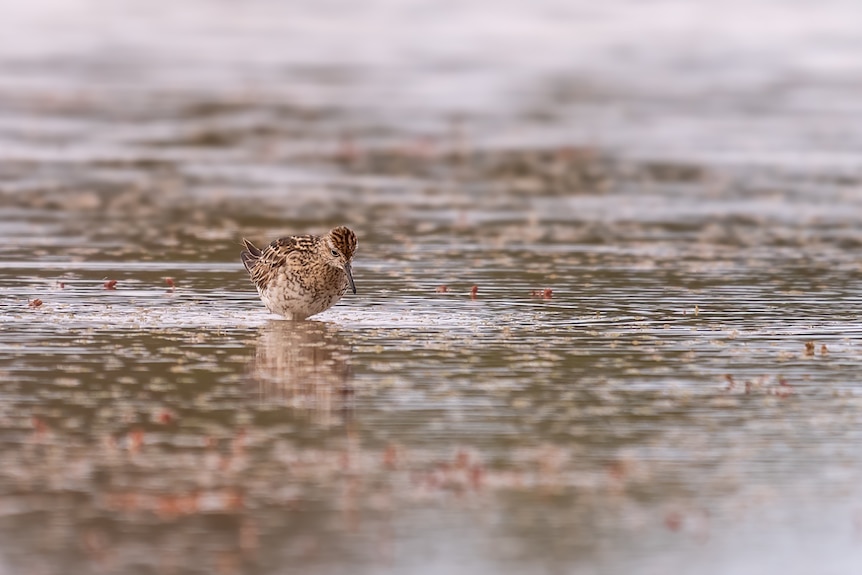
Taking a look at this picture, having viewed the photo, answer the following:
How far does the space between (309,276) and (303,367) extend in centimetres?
176

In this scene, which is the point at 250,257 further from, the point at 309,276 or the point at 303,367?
the point at 303,367

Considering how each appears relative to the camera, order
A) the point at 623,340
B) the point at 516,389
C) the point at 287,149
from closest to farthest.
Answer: the point at 516,389 → the point at 623,340 → the point at 287,149

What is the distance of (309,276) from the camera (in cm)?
1135

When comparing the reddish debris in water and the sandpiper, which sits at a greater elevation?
the sandpiper

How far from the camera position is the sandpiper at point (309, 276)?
1134cm

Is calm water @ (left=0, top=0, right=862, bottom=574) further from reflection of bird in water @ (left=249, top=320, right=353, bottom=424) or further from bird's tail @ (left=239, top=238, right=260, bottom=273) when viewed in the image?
bird's tail @ (left=239, top=238, right=260, bottom=273)

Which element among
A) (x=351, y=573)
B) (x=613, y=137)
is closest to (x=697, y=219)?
(x=613, y=137)

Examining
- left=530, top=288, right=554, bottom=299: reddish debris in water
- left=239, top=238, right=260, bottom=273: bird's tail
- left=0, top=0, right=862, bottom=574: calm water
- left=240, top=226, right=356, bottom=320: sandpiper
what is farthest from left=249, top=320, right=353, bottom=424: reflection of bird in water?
A: left=530, top=288, right=554, bottom=299: reddish debris in water

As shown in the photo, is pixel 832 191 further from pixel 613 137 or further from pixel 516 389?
pixel 516 389

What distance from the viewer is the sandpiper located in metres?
11.3

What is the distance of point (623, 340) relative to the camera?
10.5 metres

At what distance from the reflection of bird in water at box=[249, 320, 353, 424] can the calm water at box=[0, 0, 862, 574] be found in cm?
3

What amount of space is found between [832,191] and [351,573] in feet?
43.9

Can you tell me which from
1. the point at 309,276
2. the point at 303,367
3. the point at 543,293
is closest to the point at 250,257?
the point at 309,276
